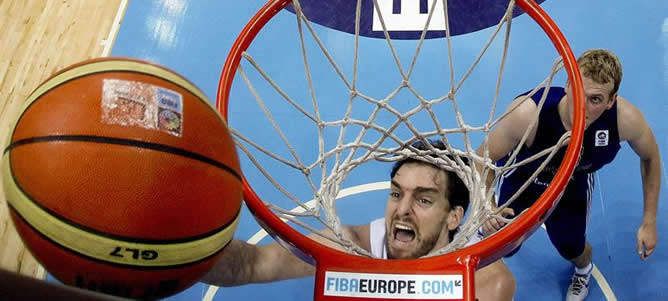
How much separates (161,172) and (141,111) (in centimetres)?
13

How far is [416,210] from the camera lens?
239 centimetres

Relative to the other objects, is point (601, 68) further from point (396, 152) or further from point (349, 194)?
point (349, 194)

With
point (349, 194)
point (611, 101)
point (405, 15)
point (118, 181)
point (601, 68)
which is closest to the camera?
point (118, 181)

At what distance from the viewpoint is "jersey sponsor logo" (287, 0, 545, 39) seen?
323 cm

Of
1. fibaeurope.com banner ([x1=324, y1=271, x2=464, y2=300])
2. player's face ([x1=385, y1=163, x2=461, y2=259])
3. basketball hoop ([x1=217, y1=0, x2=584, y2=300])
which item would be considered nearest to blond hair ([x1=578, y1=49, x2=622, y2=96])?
basketball hoop ([x1=217, y1=0, x2=584, y2=300])

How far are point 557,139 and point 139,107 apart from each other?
6.15ft

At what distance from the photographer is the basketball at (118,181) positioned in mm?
1157

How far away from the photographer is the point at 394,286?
5.79 ft

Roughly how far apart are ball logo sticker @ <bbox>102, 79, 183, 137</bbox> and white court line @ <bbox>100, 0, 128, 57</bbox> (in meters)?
2.85

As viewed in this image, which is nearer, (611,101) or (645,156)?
(611,101)

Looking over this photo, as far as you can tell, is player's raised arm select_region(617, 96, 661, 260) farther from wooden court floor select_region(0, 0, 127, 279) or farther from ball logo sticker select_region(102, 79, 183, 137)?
wooden court floor select_region(0, 0, 127, 279)

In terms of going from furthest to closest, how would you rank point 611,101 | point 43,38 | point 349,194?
point 43,38
point 349,194
point 611,101

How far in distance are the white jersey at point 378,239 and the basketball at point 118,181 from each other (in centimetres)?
117

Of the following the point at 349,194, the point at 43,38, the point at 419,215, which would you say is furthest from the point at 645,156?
the point at 43,38
